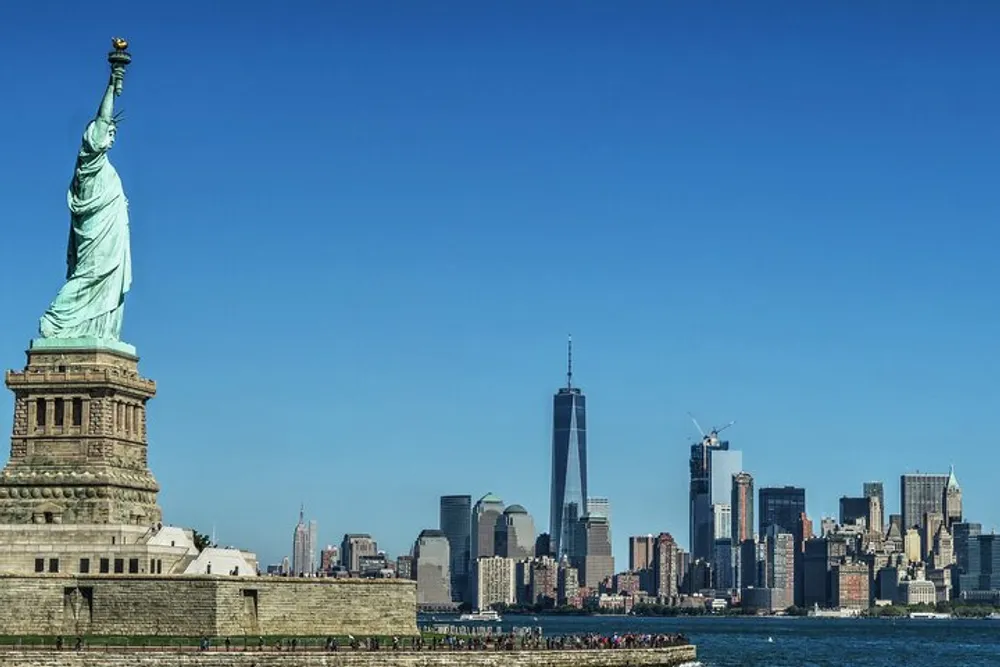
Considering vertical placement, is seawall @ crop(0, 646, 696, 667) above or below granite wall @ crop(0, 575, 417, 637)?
below

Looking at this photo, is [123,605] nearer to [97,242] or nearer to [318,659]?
[318,659]

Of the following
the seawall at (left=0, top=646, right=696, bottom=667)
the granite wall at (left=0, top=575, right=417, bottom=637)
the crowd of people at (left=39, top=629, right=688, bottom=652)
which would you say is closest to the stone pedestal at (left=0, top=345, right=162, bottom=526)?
the granite wall at (left=0, top=575, right=417, bottom=637)

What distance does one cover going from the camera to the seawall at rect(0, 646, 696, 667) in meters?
84.5

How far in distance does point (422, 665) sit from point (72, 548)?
17.5 m

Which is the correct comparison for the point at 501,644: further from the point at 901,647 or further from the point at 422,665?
the point at 901,647

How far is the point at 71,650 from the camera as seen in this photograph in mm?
85000

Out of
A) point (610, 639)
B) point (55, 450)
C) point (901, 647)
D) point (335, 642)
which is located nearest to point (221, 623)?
point (335, 642)

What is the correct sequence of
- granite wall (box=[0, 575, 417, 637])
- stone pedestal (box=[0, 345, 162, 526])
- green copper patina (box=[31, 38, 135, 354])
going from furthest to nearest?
green copper patina (box=[31, 38, 135, 354]) < stone pedestal (box=[0, 345, 162, 526]) < granite wall (box=[0, 575, 417, 637])

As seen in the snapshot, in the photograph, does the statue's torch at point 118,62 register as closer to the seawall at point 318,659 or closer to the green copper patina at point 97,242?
the green copper patina at point 97,242

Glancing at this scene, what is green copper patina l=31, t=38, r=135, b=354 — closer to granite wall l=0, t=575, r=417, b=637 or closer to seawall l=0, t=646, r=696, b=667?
granite wall l=0, t=575, r=417, b=637

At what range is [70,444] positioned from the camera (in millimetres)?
97250

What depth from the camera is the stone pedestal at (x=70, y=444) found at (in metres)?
96.1

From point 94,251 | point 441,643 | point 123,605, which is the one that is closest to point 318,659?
point 441,643

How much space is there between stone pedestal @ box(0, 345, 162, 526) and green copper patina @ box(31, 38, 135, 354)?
1.75m
